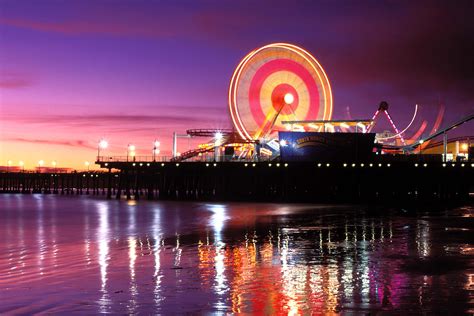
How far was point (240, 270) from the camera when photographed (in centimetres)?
1784

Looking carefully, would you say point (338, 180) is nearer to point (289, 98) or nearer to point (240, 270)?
point (289, 98)

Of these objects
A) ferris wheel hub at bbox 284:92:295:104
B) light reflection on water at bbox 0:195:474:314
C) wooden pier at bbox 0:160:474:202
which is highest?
ferris wheel hub at bbox 284:92:295:104

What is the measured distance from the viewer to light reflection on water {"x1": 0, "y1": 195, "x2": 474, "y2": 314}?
1350 centimetres

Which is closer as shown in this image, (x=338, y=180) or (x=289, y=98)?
(x=289, y=98)

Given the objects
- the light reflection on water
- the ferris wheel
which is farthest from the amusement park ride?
the light reflection on water

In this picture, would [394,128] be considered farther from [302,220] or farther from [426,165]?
[302,220]

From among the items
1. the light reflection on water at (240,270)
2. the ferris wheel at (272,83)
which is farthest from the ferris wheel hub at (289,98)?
the light reflection on water at (240,270)

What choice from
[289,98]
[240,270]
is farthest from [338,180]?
[240,270]

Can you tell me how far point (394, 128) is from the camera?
281ft

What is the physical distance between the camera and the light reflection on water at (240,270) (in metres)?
13.5

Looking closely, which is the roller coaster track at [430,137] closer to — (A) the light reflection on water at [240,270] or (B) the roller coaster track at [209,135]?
(B) the roller coaster track at [209,135]

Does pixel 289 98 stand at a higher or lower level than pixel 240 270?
higher

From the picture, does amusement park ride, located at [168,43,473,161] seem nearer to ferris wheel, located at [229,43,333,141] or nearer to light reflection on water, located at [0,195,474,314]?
ferris wheel, located at [229,43,333,141]

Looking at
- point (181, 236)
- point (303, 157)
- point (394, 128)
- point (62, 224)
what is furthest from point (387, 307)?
point (394, 128)
